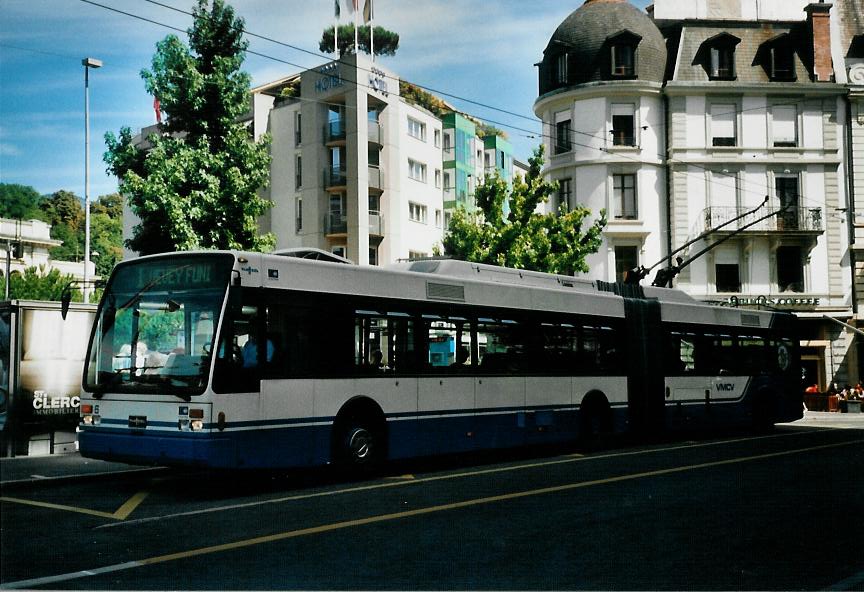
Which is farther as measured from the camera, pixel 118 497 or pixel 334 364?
pixel 334 364

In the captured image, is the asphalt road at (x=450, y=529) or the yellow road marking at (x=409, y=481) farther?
the yellow road marking at (x=409, y=481)

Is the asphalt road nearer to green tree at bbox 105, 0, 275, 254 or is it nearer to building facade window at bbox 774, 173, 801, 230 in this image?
green tree at bbox 105, 0, 275, 254

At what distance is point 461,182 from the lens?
6369 centimetres

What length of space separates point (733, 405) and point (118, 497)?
14.3 m

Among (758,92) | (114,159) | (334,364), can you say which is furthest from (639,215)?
(334,364)

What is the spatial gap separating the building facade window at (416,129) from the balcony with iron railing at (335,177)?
629 cm

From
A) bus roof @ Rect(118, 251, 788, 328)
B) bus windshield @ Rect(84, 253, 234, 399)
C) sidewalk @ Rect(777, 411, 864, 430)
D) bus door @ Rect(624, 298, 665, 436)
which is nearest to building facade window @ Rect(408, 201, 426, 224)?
sidewalk @ Rect(777, 411, 864, 430)

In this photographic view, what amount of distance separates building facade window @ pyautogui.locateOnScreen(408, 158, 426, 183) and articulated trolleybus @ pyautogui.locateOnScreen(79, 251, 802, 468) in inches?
1280

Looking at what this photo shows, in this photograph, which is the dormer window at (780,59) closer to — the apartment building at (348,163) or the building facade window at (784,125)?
the building facade window at (784,125)

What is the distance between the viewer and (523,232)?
114ft

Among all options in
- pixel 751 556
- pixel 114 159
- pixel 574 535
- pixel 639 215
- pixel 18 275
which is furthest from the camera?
pixel 18 275

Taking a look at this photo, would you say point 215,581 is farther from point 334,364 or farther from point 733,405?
point 733,405

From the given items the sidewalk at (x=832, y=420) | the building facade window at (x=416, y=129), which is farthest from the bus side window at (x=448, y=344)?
the building facade window at (x=416, y=129)

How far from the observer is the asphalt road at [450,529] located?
7145 mm
